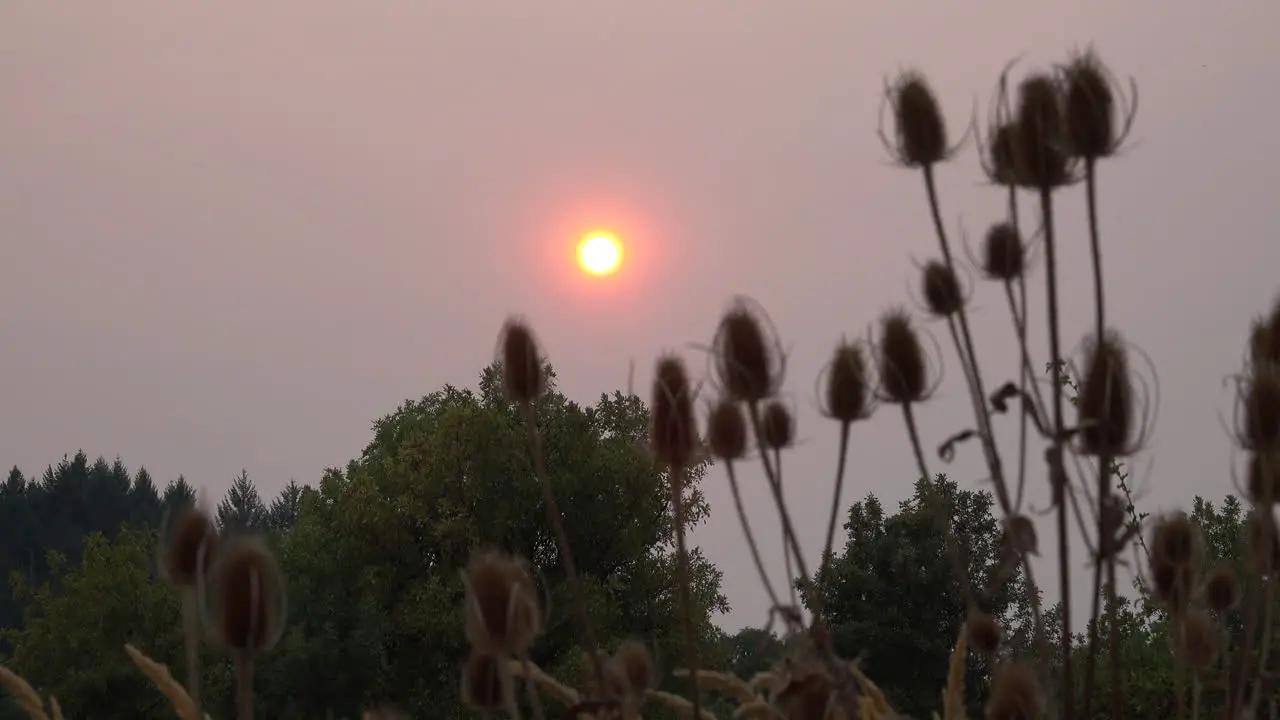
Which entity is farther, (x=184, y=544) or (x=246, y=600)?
(x=184, y=544)

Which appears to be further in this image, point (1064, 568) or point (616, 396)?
point (616, 396)

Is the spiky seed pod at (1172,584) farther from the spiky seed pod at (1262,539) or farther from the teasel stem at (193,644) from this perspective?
the teasel stem at (193,644)

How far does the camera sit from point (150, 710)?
115ft

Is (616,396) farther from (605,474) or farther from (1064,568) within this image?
(1064,568)

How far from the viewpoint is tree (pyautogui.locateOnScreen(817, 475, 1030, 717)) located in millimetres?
41281

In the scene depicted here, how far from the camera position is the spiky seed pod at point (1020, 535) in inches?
85.7

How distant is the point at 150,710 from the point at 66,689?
6.88 ft

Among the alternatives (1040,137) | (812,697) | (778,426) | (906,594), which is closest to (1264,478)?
(1040,137)

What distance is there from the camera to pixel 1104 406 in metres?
2.14

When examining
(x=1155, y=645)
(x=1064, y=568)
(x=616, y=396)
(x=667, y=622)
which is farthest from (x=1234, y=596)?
(x=616, y=396)

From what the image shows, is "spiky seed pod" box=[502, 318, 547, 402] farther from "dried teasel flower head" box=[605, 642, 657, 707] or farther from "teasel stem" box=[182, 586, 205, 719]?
"teasel stem" box=[182, 586, 205, 719]

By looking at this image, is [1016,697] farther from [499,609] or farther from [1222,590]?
[1222,590]

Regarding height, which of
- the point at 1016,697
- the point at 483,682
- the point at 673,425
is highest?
the point at 673,425

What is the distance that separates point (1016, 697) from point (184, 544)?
1.21 metres
